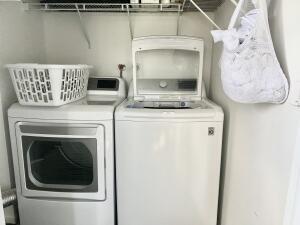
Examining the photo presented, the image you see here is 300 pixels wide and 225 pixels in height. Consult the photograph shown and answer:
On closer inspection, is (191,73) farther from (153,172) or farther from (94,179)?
(94,179)

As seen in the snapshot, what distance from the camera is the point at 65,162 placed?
5.39 ft

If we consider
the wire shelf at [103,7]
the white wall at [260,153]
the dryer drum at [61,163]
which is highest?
the wire shelf at [103,7]

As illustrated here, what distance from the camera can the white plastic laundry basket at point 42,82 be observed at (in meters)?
1.33

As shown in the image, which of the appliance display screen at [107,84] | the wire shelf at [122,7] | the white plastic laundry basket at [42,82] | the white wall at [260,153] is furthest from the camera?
the appliance display screen at [107,84]

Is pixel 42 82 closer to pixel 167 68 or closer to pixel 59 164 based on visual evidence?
pixel 59 164

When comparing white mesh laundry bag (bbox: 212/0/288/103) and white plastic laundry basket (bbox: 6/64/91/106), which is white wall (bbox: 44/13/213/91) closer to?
white plastic laundry basket (bbox: 6/64/91/106)

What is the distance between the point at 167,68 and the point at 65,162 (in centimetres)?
104

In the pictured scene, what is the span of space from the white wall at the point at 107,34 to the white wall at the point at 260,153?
1.42 feet

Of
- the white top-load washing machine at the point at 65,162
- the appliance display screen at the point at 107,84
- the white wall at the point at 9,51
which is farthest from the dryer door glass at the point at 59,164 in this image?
the appliance display screen at the point at 107,84

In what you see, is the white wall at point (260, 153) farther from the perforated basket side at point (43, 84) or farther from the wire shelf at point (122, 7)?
the perforated basket side at point (43, 84)

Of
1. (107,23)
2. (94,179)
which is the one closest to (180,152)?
(94,179)

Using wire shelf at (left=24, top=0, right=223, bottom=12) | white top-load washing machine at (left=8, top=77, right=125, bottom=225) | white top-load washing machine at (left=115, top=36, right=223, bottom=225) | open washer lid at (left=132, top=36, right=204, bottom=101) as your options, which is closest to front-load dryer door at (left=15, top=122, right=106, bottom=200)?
white top-load washing machine at (left=8, top=77, right=125, bottom=225)

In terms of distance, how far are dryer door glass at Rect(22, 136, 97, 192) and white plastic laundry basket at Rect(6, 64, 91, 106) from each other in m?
0.24

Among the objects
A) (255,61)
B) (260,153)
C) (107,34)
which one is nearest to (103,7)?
(107,34)
